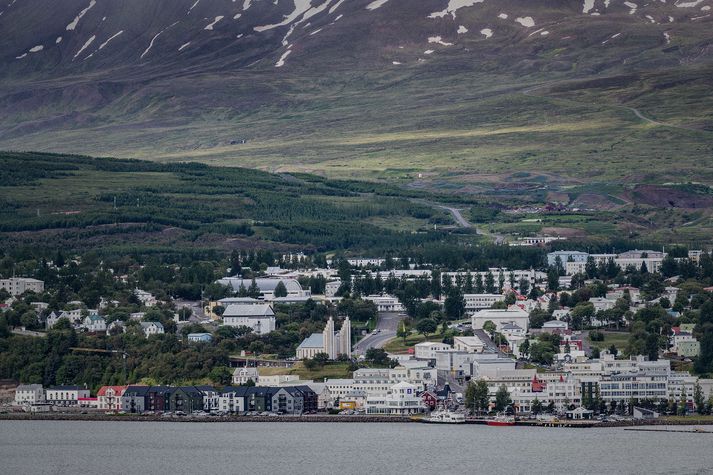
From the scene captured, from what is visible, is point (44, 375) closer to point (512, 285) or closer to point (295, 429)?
point (295, 429)

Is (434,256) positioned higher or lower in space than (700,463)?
higher

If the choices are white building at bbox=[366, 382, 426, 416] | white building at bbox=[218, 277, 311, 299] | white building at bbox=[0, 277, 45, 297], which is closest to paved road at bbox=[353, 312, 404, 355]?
white building at bbox=[218, 277, 311, 299]

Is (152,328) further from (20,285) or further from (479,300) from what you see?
(479,300)

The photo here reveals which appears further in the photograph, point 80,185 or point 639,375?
point 80,185

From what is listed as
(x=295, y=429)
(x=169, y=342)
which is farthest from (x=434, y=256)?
(x=295, y=429)

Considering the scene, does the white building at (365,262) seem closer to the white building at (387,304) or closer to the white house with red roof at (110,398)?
the white building at (387,304)
